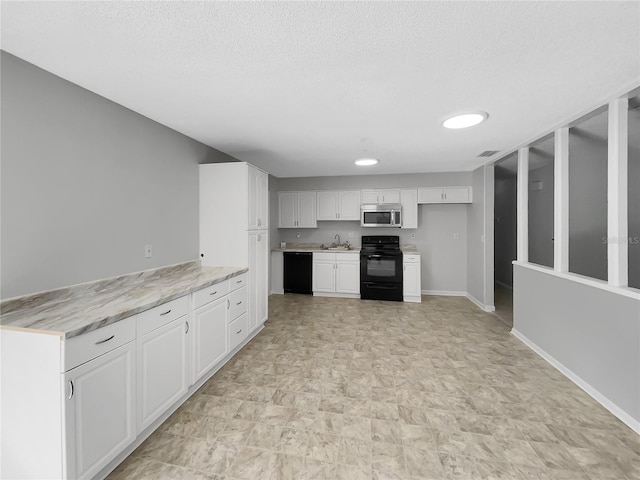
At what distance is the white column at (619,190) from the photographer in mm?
2109

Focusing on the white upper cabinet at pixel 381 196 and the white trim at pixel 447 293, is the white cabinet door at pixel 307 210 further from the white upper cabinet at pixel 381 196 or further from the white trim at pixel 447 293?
the white trim at pixel 447 293

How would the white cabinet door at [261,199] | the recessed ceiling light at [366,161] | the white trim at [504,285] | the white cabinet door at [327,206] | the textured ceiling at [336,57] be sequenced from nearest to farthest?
the textured ceiling at [336,57]
the white cabinet door at [261,199]
the recessed ceiling light at [366,161]
the white cabinet door at [327,206]
the white trim at [504,285]

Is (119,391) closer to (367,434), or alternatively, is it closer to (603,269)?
(367,434)

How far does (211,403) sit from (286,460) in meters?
0.87

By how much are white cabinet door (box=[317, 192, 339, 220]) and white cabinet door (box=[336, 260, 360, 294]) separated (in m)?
0.88

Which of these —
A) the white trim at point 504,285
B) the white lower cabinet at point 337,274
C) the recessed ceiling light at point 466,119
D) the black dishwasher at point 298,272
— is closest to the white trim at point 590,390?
the recessed ceiling light at point 466,119

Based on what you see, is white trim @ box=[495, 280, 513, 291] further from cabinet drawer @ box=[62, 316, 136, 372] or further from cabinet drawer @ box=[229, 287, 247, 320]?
cabinet drawer @ box=[62, 316, 136, 372]

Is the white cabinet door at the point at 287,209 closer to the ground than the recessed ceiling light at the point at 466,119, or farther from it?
closer to the ground

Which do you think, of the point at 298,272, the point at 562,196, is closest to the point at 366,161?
the point at 562,196

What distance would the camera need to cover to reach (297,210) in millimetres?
5918

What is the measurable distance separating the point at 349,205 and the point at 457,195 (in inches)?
81.1

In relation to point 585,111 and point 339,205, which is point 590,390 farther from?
point 339,205

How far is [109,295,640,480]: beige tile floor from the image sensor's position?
Result: 5.42 feet

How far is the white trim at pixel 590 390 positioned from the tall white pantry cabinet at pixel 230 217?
327cm
